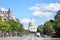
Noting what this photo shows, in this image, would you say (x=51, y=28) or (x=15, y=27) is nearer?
(x=15, y=27)

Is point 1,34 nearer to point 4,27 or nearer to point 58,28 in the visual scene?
point 4,27

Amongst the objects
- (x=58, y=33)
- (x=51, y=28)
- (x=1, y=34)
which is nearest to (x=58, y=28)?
(x=58, y=33)

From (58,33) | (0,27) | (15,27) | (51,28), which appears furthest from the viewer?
(51,28)

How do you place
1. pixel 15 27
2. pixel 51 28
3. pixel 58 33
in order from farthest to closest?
pixel 51 28 → pixel 15 27 → pixel 58 33

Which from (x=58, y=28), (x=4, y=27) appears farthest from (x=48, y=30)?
(x=4, y=27)

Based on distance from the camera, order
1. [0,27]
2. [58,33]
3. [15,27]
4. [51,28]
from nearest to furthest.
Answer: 1. [0,27]
2. [58,33]
3. [15,27]
4. [51,28]

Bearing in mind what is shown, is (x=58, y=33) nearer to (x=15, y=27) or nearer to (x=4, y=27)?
(x=4, y=27)

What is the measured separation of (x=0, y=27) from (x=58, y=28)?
32.7m

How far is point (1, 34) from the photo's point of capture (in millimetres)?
123312

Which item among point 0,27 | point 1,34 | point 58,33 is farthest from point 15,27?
point 0,27

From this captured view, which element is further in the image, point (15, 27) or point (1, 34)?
point (15, 27)

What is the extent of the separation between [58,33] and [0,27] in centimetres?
2879

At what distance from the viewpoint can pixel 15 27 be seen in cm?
15100

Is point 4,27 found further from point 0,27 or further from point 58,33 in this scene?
point 58,33
